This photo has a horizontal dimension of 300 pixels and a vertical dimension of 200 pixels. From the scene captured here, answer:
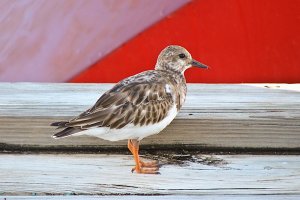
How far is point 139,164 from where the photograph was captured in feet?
4.46

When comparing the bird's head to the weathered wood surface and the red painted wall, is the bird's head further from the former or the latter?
the red painted wall

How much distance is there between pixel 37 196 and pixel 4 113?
1.05ft

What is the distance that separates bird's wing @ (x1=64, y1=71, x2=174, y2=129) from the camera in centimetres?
141

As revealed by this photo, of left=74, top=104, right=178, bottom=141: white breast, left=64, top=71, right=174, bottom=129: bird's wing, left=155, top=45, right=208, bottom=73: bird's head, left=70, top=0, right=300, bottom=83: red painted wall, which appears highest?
left=70, top=0, right=300, bottom=83: red painted wall

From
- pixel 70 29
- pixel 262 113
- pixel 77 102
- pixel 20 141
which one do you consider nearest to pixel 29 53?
pixel 70 29

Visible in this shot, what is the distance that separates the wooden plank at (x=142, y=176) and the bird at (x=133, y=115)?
1.9 inches

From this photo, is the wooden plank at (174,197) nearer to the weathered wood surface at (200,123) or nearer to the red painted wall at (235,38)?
the weathered wood surface at (200,123)

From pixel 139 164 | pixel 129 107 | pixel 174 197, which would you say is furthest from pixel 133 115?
pixel 174 197

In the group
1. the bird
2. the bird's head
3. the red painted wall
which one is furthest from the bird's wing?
the red painted wall

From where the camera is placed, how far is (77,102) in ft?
5.31

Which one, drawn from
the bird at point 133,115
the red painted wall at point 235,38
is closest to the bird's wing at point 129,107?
the bird at point 133,115

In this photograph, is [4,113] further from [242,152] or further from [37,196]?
[242,152]

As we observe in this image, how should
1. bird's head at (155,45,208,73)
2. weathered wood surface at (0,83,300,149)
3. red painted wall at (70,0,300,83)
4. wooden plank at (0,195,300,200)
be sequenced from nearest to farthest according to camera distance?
wooden plank at (0,195,300,200), weathered wood surface at (0,83,300,149), bird's head at (155,45,208,73), red painted wall at (70,0,300,83)

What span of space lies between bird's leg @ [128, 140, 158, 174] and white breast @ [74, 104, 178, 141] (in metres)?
0.02
